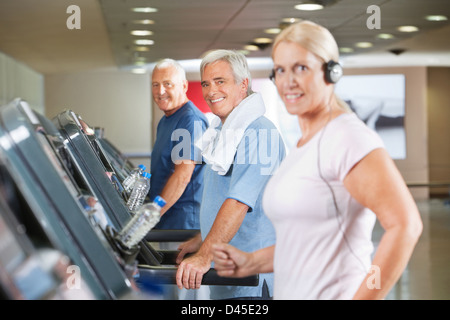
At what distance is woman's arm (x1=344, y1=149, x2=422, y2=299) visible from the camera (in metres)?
0.96

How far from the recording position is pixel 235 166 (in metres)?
1.60

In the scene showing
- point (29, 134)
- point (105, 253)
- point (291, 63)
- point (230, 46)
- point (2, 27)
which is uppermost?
point (2, 27)

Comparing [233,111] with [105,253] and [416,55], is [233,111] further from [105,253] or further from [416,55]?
[416,55]

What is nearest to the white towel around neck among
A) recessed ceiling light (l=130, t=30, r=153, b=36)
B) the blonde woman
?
the blonde woman

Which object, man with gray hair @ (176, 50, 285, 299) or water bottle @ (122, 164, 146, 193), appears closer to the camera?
man with gray hair @ (176, 50, 285, 299)

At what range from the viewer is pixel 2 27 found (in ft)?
10.5

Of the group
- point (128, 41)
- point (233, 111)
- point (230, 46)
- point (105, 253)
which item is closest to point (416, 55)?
point (230, 46)

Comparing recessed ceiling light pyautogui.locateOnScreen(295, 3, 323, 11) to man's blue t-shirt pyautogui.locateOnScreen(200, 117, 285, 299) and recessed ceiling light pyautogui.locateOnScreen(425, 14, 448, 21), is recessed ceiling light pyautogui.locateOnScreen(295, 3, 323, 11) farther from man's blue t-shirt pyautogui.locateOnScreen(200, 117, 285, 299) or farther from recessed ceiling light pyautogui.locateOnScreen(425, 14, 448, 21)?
recessed ceiling light pyautogui.locateOnScreen(425, 14, 448, 21)

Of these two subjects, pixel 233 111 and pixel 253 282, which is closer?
pixel 253 282

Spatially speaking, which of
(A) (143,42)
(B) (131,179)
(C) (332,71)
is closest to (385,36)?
(A) (143,42)

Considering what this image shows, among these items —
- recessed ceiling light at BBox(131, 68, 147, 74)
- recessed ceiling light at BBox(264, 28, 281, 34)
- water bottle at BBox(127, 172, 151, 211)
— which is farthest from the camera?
recessed ceiling light at BBox(131, 68, 147, 74)

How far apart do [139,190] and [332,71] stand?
1045 mm

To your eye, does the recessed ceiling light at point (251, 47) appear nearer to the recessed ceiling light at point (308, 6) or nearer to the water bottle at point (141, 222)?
the recessed ceiling light at point (308, 6)
